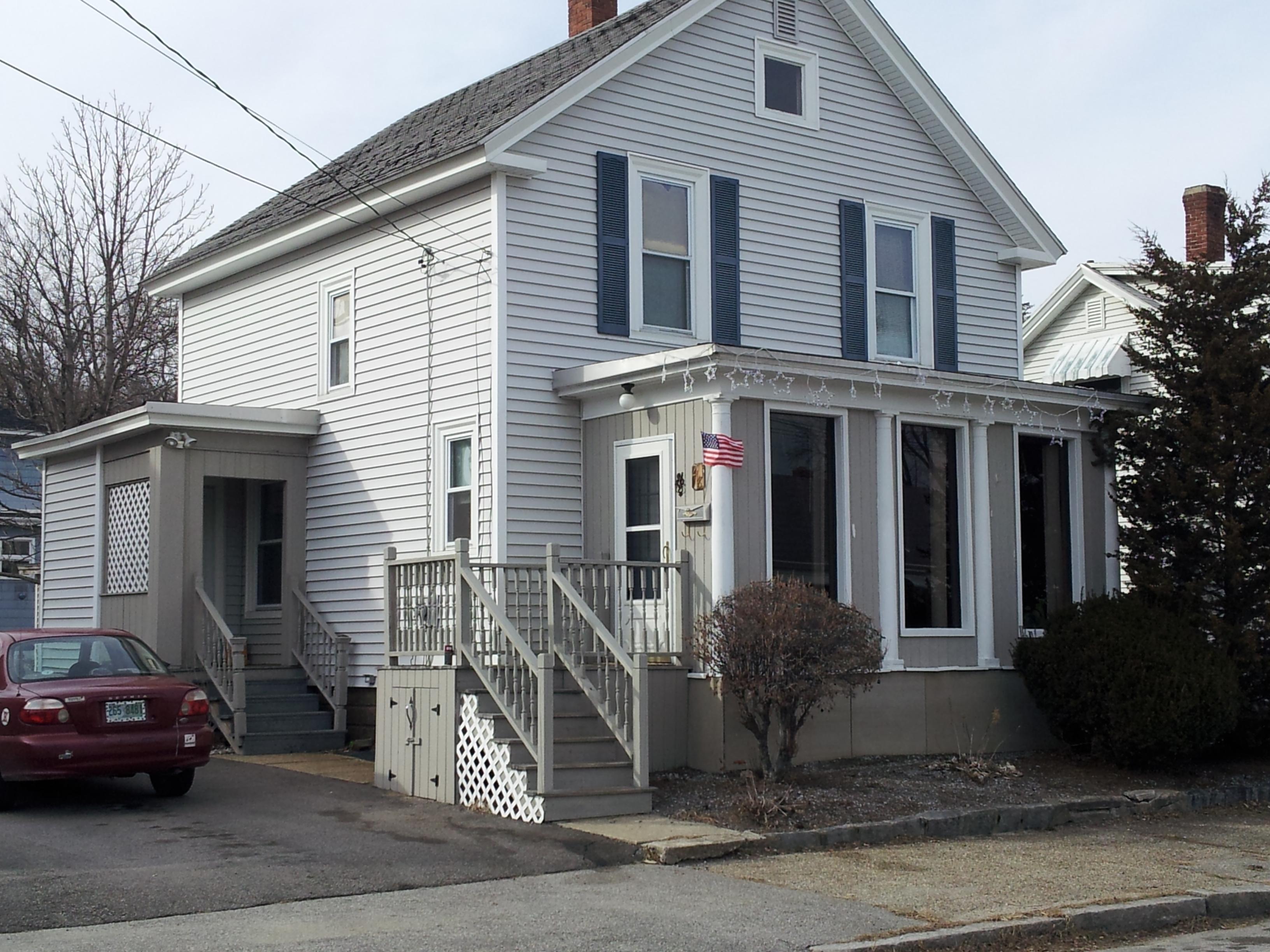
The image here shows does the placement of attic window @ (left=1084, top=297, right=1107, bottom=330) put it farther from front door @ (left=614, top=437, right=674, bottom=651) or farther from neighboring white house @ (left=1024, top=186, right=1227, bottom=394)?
front door @ (left=614, top=437, right=674, bottom=651)

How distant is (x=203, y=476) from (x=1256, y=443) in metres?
11.3

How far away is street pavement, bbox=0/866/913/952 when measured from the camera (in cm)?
777

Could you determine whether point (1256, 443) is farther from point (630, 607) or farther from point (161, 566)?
point (161, 566)

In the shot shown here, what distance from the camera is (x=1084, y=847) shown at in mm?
11328

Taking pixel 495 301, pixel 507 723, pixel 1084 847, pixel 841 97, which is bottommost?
pixel 1084 847

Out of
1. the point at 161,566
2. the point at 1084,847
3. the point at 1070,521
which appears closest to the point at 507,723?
the point at 1084,847

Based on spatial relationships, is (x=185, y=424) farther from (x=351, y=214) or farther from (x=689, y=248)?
(x=689, y=248)

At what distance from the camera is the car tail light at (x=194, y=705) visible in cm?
1214

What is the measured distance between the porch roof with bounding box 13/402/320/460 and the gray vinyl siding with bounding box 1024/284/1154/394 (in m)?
15.4

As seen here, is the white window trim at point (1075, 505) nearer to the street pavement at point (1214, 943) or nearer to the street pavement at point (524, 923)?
the street pavement at point (1214, 943)

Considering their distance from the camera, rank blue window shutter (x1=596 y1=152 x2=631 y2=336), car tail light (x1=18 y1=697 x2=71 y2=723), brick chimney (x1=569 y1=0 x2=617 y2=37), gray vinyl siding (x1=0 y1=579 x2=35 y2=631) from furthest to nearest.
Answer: gray vinyl siding (x1=0 y1=579 x2=35 y2=631)
brick chimney (x1=569 y1=0 x2=617 y2=37)
blue window shutter (x1=596 y1=152 x2=631 y2=336)
car tail light (x1=18 y1=697 x2=71 y2=723)

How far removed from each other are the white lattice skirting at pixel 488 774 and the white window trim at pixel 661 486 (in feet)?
6.79

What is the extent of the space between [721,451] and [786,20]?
23.1ft

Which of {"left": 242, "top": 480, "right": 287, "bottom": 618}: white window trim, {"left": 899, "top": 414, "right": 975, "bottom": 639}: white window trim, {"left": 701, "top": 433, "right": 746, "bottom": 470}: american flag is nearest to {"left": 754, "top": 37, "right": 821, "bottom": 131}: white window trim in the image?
{"left": 899, "top": 414, "right": 975, "bottom": 639}: white window trim
